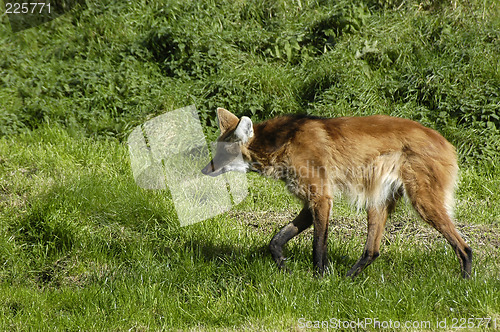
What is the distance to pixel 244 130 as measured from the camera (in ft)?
13.3

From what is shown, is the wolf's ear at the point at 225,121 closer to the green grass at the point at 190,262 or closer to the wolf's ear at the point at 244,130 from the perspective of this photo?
the wolf's ear at the point at 244,130

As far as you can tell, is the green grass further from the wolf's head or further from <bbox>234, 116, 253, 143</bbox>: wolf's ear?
<bbox>234, 116, 253, 143</bbox>: wolf's ear

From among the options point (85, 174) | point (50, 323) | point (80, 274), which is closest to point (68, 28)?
point (85, 174)

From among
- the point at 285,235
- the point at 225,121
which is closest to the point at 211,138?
the point at 225,121

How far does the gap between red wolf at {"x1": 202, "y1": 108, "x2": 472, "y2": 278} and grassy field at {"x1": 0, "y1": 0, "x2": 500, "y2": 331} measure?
0.31 m

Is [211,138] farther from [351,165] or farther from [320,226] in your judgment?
[320,226]

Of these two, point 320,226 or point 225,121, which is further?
point 225,121

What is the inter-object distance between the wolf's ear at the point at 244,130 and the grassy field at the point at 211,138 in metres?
0.85

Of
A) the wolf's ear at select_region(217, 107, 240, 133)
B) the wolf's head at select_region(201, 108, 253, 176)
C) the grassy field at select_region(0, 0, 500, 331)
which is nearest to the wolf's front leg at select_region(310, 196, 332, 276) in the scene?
the grassy field at select_region(0, 0, 500, 331)

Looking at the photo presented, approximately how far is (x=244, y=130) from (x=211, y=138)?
188 centimetres

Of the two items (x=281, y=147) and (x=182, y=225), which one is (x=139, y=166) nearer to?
(x=182, y=225)

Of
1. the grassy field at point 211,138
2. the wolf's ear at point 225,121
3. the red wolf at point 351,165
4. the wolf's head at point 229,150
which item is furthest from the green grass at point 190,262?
the wolf's ear at point 225,121

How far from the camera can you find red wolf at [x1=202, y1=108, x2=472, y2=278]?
3754mm

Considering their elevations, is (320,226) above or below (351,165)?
below
